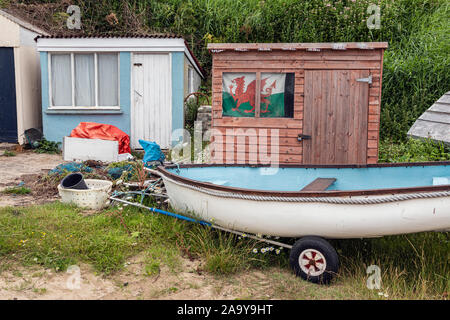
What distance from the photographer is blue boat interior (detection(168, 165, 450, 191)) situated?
540cm

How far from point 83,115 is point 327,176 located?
8.17 metres

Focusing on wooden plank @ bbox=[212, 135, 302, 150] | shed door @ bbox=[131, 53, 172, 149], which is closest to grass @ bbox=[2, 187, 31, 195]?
wooden plank @ bbox=[212, 135, 302, 150]

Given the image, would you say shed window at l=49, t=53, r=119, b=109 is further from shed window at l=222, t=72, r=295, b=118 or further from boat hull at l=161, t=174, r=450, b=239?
boat hull at l=161, t=174, r=450, b=239

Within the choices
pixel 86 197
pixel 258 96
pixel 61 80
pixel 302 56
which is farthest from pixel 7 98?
pixel 302 56

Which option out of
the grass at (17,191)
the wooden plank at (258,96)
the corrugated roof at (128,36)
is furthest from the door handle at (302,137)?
the corrugated roof at (128,36)

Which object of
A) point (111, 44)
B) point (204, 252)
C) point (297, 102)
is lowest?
point (204, 252)

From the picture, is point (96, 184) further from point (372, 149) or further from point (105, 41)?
point (105, 41)

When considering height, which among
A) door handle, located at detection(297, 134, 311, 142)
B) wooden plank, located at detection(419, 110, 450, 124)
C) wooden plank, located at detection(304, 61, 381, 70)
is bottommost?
door handle, located at detection(297, 134, 311, 142)

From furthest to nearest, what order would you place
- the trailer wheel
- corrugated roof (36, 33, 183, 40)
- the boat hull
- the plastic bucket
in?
corrugated roof (36, 33, 183, 40) < the plastic bucket < the trailer wheel < the boat hull

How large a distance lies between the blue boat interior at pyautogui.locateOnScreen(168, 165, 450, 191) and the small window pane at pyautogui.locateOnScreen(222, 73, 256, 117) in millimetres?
2055

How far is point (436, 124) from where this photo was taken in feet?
26.8

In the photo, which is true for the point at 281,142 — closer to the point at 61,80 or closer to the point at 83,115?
the point at 83,115

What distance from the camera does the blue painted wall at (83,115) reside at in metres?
11.4

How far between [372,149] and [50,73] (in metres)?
8.97
